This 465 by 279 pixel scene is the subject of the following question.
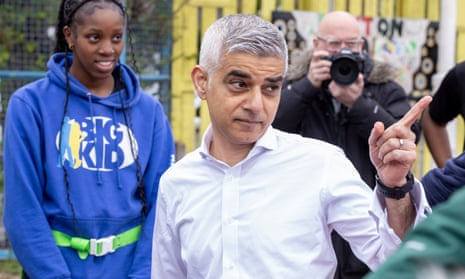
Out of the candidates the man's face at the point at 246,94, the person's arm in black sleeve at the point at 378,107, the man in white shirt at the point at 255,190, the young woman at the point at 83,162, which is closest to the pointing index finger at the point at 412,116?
the man in white shirt at the point at 255,190

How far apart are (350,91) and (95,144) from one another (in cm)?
114

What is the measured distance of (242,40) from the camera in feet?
7.45

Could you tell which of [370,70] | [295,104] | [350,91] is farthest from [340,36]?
[295,104]

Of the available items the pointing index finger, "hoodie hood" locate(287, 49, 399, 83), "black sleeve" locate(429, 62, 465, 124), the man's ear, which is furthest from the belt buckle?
"black sleeve" locate(429, 62, 465, 124)

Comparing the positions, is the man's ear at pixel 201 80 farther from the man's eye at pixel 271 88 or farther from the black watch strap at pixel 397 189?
the black watch strap at pixel 397 189

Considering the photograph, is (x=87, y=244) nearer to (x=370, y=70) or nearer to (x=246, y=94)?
(x=246, y=94)

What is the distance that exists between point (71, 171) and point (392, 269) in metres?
2.28

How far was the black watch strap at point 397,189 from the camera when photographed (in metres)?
1.95

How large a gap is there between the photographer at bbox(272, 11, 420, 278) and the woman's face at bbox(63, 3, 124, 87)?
0.81m

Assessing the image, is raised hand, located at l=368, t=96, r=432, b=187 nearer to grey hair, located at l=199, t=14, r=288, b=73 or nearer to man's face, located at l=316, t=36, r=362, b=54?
grey hair, located at l=199, t=14, r=288, b=73

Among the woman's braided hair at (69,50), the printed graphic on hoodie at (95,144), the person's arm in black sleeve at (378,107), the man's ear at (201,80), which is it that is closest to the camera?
the man's ear at (201,80)

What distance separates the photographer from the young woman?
2984 millimetres

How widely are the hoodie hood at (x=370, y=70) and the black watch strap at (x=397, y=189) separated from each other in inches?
61.5

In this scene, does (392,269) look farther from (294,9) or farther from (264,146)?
(294,9)
